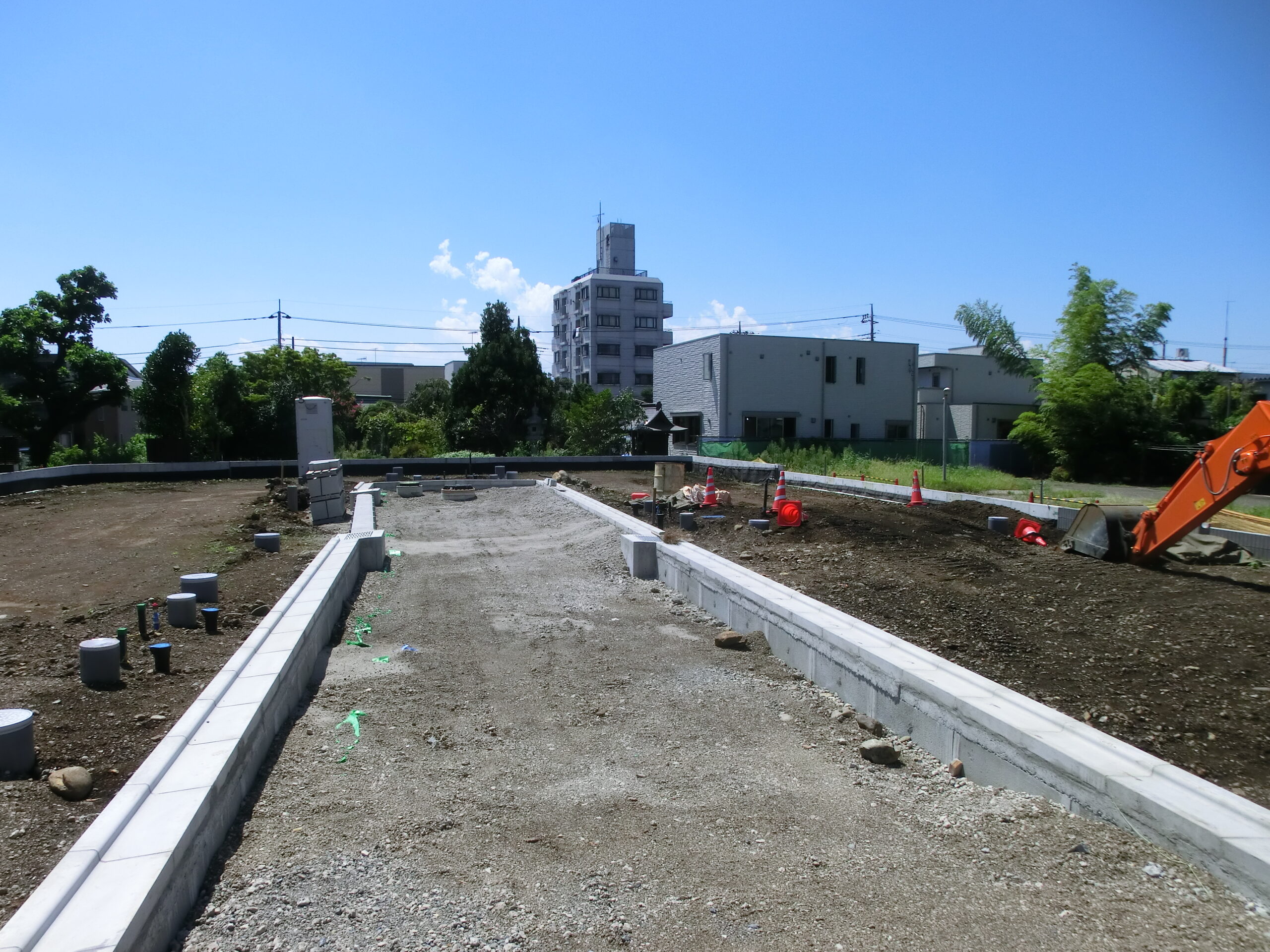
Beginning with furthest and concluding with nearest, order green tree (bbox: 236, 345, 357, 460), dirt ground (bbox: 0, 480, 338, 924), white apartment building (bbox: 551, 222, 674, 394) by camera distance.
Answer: white apartment building (bbox: 551, 222, 674, 394) → green tree (bbox: 236, 345, 357, 460) → dirt ground (bbox: 0, 480, 338, 924)

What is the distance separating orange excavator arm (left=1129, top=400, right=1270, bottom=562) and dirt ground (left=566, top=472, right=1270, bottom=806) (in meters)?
0.38

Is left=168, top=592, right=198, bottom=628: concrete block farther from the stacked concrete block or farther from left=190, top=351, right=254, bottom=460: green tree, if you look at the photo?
left=190, top=351, right=254, bottom=460: green tree

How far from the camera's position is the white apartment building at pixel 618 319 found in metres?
71.3

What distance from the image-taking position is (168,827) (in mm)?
2939

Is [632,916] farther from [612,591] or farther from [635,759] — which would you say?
[612,591]

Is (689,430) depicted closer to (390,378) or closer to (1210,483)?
(1210,483)

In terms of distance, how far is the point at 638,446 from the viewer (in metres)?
40.2

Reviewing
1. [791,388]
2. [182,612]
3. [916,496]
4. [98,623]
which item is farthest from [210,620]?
[791,388]

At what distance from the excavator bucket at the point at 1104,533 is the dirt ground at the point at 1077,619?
0.81 ft

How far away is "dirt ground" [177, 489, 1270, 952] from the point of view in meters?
2.84

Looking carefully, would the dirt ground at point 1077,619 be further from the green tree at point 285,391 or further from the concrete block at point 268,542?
the green tree at point 285,391

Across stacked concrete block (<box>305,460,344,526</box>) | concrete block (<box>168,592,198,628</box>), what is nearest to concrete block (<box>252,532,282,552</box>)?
stacked concrete block (<box>305,460,344,526</box>)

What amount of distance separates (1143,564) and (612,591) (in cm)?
558

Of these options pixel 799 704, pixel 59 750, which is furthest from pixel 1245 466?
pixel 59 750
